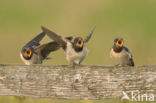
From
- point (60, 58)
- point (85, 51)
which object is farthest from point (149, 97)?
point (60, 58)

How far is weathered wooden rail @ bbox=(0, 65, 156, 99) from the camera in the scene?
3670 mm

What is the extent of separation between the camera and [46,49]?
538 cm

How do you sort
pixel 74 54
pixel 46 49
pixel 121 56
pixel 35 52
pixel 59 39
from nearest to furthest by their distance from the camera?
pixel 59 39 < pixel 74 54 < pixel 46 49 < pixel 121 56 < pixel 35 52

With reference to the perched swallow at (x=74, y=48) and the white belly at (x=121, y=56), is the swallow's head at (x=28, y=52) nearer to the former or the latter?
the perched swallow at (x=74, y=48)

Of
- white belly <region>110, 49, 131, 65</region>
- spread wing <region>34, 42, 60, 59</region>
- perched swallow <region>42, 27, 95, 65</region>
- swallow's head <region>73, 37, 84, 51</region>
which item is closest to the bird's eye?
spread wing <region>34, 42, 60, 59</region>

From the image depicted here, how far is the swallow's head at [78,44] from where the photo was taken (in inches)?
188

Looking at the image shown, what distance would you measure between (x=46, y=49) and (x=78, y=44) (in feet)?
2.36

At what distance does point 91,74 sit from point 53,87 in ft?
1.39

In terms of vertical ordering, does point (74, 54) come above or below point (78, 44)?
below

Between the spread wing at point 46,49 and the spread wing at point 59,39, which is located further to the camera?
the spread wing at point 46,49

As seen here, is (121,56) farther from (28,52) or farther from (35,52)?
(28,52)

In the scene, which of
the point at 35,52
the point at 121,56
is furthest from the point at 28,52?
the point at 121,56

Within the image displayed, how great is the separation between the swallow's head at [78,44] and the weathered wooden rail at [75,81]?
0.91 m

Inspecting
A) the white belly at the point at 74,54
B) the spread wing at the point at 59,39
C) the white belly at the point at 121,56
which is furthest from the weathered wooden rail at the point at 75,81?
the white belly at the point at 121,56
